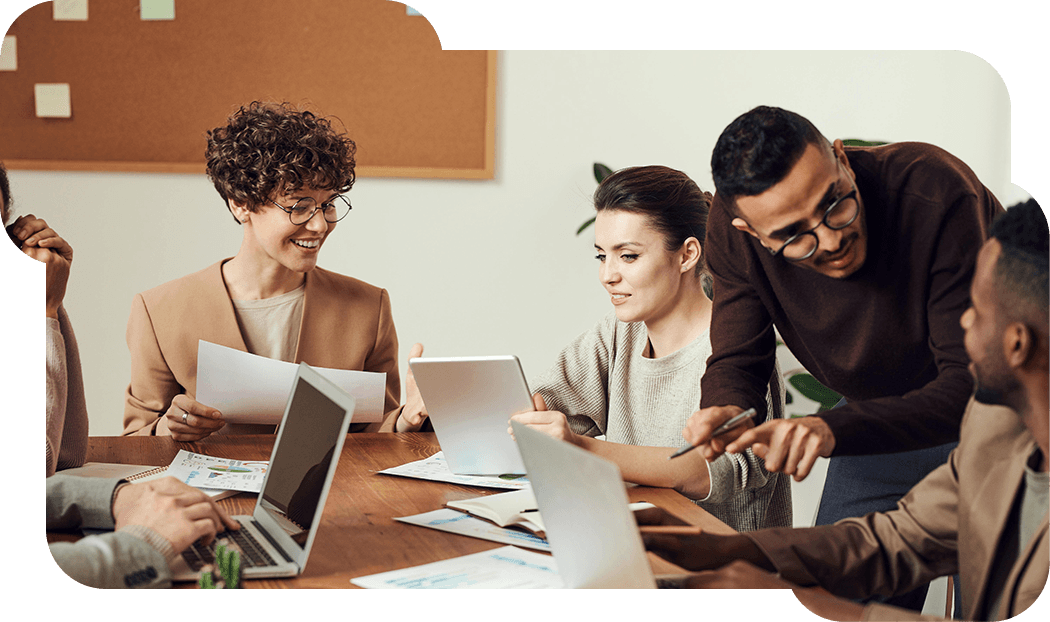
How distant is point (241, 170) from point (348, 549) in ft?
3.21

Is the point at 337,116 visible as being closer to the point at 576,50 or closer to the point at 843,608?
A: the point at 576,50

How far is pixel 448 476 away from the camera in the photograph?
2189mm

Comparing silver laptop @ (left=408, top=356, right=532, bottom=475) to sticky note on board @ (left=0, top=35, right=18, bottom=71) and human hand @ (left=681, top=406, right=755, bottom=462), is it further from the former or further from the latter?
sticky note on board @ (left=0, top=35, right=18, bottom=71)

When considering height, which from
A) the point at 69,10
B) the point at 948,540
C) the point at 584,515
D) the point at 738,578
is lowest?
the point at 738,578

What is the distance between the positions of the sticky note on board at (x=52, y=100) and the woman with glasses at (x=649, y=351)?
1241 mm

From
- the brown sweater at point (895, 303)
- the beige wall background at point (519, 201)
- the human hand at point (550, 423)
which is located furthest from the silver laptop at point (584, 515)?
the beige wall background at point (519, 201)

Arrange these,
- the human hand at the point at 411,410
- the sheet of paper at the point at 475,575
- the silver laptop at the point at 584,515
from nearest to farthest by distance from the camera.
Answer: the silver laptop at the point at 584,515 → the sheet of paper at the point at 475,575 → the human hand at the point at 411,410

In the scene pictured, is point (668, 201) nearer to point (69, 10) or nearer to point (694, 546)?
point (694, 546)

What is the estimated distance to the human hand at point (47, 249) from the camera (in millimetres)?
2156

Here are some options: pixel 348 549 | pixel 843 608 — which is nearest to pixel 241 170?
pixel 348 549

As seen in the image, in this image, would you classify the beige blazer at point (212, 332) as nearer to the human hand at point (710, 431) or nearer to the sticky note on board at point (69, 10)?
the sticky note on board at point (69, 10)

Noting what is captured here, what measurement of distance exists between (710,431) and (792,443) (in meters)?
0.17

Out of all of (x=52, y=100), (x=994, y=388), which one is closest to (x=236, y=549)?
(x=52, y=100)

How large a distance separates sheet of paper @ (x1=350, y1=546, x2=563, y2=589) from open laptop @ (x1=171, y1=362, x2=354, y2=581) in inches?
6.0
